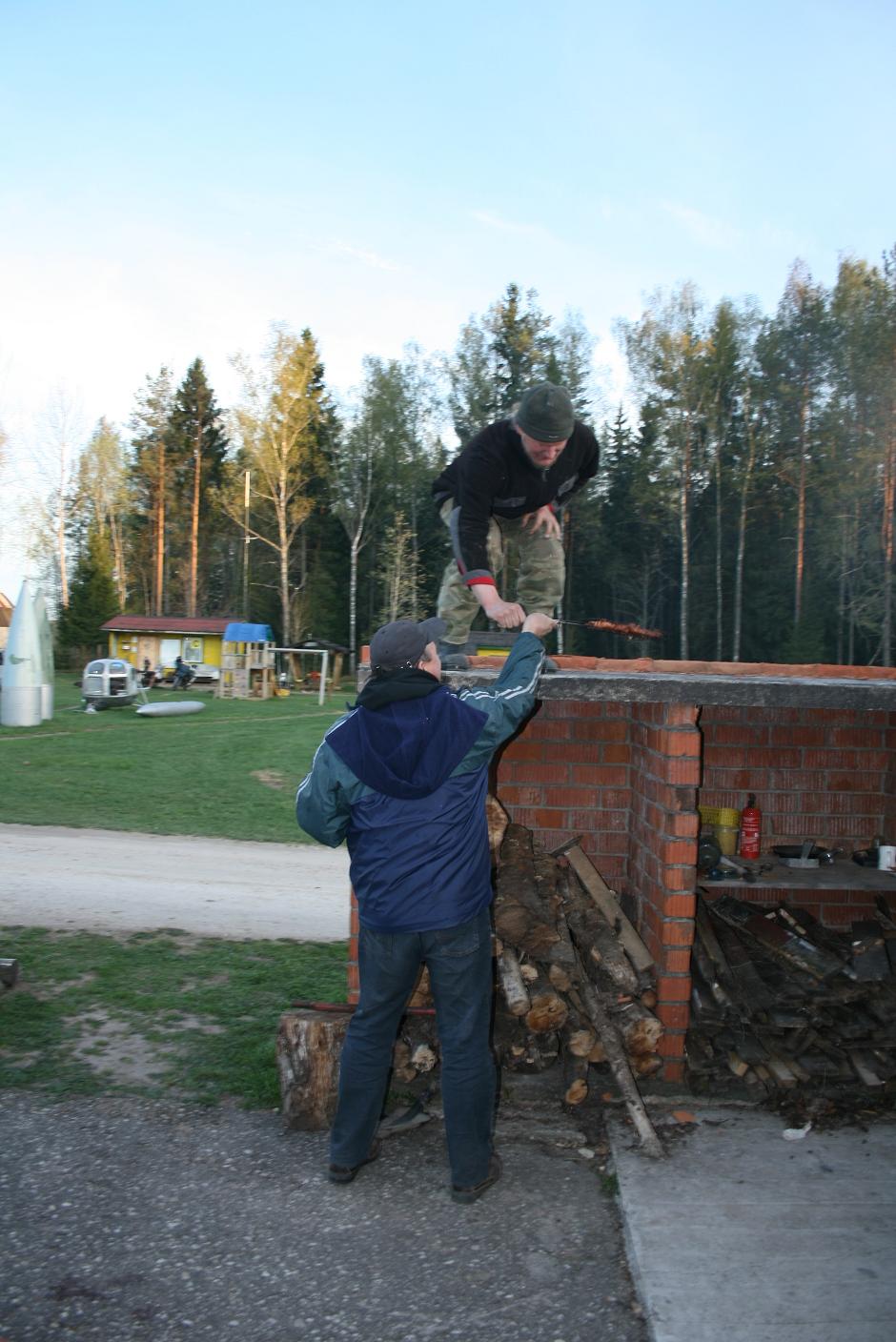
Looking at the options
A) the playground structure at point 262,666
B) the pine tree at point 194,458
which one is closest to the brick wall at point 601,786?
the playground structure at point 262,666

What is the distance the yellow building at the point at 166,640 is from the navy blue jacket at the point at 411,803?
135 feet

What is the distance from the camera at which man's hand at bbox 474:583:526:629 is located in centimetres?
486

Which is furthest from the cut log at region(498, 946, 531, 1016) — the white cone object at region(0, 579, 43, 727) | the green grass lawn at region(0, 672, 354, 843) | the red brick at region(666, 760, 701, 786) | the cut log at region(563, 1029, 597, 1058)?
the white cone object at region(0, 579, 43, 727)

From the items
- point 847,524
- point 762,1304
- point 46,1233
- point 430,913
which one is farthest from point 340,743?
point 847,524

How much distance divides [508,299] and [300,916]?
144 feet

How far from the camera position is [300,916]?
8.38 meters

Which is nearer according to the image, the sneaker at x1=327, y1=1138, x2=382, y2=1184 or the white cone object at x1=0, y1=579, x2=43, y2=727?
the sneaker at x1=327, y1=1138, x2=382, y2=1184

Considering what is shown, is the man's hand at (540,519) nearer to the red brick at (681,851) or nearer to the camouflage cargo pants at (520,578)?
the camouflage cargo pants at (520,578)

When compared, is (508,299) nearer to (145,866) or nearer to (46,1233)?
(145,866)

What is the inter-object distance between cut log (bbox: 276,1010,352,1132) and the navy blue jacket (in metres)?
0.97

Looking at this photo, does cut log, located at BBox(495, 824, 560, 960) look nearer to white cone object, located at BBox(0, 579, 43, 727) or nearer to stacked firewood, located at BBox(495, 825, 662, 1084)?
stacked firewood, located at BBox(495, 825, 662, 1084)

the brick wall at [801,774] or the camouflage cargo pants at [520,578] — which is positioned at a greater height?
the camouflage cargo pants at [520,578]

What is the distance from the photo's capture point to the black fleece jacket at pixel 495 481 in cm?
501

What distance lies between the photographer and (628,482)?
4797cm
